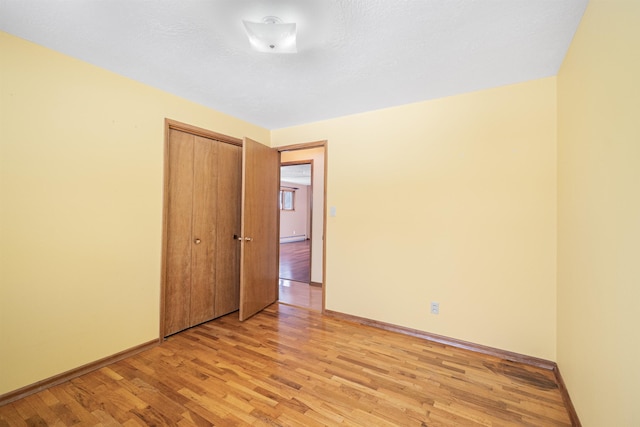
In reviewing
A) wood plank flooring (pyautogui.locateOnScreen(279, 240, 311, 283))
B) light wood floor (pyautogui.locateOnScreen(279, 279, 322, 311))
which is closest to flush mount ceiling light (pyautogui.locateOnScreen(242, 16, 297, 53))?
light wood floor (pyautogui.locateOnScreen(279, 279, 322, 311))

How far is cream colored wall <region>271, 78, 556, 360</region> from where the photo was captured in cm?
210

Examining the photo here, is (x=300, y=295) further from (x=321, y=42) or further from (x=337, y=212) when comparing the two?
(x=321, y=42)

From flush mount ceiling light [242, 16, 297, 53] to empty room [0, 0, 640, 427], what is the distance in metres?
0.01

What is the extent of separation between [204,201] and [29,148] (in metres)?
1.33

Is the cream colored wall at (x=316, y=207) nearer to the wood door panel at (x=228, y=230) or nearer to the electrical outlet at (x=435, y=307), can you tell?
the wood door panel at (x=228, y=230)

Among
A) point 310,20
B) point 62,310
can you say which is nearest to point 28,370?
point 62,310

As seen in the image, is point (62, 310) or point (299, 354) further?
point (299, 354)

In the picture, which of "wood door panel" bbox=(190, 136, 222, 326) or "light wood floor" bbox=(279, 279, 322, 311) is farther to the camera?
"light wood floor" bbox=(279, 279, 322, 311)

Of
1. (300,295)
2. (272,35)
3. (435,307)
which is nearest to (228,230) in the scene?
(300,295)

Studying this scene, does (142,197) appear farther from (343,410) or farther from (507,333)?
(507,333)

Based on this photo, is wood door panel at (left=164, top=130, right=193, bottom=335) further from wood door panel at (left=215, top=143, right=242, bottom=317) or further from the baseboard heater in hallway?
the baseboard heater in hallway

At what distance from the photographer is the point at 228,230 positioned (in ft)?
10.2

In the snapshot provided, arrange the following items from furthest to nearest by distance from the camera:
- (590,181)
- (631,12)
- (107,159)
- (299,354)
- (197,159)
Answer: (197,159), (299,354), (107,159), (590,181), (631,12)

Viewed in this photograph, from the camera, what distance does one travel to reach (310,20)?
1507mm
